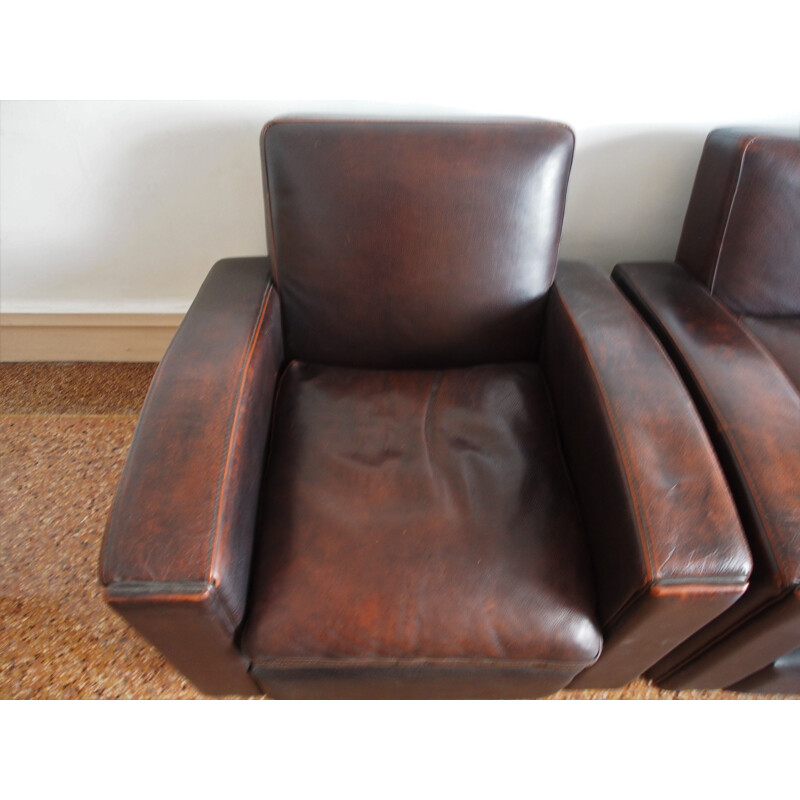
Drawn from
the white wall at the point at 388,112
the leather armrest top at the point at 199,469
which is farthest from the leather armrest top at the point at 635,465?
the leather armrest top at the point at 199,469

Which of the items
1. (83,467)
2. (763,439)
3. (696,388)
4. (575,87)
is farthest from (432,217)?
(83,467)

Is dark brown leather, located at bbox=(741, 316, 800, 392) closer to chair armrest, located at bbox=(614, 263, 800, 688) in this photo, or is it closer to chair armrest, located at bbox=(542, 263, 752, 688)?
chair armrest, located at bbox=(614, 263, 800, 688)

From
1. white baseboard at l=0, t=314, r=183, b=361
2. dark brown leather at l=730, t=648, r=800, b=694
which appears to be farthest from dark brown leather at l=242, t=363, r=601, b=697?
white baseboard at l=0, t=314, r=183, b=361

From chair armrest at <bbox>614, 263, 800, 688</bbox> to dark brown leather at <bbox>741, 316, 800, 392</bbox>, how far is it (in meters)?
0.11

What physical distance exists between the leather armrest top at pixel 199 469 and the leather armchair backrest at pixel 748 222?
925 millimetres

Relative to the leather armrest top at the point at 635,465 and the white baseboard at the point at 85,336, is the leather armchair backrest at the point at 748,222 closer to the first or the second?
the leather armrest top at the point at 635,465

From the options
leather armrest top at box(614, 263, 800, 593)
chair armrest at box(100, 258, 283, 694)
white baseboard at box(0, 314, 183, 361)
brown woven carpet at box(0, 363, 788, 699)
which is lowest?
brown woven carpet at box(0, 363, 788, 699)

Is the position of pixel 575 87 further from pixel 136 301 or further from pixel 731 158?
pixel 136 301

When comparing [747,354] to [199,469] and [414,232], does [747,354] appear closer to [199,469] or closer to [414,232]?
[414,232]

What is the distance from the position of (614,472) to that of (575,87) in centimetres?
80

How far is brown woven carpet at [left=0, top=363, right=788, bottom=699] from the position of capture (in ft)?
3.44

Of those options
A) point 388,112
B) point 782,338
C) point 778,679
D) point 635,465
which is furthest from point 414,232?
point 778,679

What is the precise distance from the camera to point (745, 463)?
750mm

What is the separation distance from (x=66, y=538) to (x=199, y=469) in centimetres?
78
